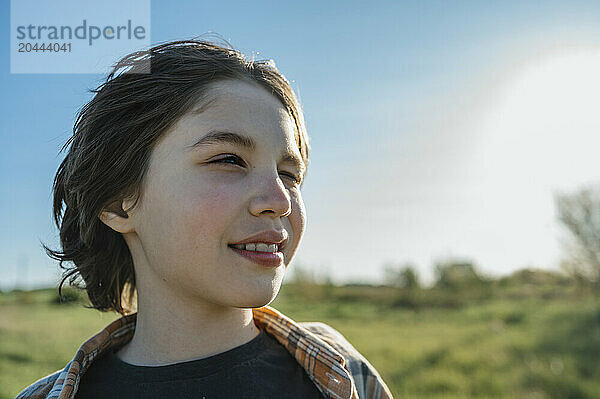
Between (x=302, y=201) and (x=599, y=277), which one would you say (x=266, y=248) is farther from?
(x=599, y=277)

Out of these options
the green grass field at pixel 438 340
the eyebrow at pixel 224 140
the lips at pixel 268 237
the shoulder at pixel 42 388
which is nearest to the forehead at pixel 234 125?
the eyebrow at pixel 224 140

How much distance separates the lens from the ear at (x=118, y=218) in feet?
3.75

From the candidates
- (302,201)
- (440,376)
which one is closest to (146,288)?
(302,201)

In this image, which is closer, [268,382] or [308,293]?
[268,382]

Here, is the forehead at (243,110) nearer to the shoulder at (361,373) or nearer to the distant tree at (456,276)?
the shoulder at (361,373)

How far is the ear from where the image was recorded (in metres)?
1.14

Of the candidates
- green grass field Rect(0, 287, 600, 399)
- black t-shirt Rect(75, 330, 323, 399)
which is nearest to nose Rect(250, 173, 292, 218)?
black t-shirt Rect(75, 330, 323, 399)

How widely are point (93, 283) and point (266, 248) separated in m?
0.58

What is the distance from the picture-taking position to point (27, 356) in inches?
138

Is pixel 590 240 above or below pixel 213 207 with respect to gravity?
below

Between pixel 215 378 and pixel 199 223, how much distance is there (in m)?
0.31

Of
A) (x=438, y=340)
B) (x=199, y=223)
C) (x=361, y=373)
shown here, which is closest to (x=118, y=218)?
(x=199, y=223)

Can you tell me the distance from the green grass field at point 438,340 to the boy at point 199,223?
243 centimetres

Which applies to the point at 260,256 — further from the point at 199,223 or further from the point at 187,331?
the point at 187,331
